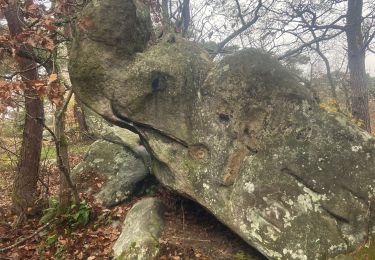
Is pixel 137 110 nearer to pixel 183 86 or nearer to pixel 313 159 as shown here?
pixel 183 86

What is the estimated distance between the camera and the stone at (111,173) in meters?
7.37

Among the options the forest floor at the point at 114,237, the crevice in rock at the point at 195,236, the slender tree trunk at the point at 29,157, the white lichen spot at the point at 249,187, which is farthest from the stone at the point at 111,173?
the white lichen spot at the point at 249,187

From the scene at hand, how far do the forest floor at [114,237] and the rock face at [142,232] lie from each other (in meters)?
0.14

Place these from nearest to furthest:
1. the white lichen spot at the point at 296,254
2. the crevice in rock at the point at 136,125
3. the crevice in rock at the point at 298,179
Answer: the white lichen spot at the point at 296,254, the crevice in rock at the point at 298,179, the crevice in rock at the point at 136,125

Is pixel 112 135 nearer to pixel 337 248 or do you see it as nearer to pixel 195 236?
pixel 195 236

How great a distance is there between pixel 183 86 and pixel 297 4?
802 cm

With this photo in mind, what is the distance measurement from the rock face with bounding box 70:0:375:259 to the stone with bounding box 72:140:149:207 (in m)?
1.63

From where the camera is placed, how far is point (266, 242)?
4895 mm

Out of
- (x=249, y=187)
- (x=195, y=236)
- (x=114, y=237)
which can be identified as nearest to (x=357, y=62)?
(x=249, y=187)

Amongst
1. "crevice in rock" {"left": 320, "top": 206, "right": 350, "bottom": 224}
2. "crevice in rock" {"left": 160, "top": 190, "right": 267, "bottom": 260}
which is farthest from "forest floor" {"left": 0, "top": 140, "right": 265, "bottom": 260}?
"crevice in rock" {"left": 320, "top": 206, "right": 350, "bottom": 224}

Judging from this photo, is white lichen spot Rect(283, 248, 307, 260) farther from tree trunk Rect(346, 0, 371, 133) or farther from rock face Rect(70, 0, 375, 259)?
tree trunk Rect(346, 0, 371, 133)

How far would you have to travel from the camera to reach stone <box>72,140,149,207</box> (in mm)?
7371

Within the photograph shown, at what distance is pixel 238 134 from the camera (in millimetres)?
5598

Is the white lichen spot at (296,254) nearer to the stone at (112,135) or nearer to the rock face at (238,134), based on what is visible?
the rock face at (238,134)
